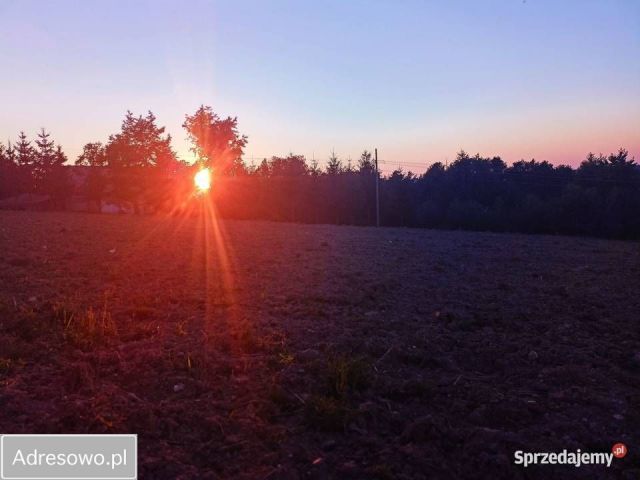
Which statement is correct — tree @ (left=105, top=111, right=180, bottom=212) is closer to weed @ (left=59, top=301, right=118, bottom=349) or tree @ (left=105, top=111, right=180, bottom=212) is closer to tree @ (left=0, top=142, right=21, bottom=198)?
tree @ (left=0, top=142, right=21, bottom=198)

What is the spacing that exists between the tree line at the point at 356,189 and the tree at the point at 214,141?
43cm

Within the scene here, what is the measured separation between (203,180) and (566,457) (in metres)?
59.5

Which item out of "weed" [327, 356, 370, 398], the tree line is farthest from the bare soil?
the tree line

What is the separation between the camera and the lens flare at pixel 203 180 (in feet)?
195

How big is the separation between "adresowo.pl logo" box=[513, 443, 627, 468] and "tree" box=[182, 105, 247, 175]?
62.8 m

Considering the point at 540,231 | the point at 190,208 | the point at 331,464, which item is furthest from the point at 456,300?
the point at 190,208

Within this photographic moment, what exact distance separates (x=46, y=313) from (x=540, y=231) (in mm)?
46498

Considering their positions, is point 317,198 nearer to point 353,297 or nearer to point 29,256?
point 29,256

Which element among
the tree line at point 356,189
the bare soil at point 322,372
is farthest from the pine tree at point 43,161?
the bare soil at point 322,372

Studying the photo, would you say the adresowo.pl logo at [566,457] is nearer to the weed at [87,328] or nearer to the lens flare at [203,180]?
the weed at [87,328]

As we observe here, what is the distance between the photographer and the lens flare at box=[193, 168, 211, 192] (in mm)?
59562

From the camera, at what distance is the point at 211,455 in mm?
3900

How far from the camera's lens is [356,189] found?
5694 cm

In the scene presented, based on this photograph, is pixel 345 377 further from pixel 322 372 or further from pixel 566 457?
pixel 566 457
